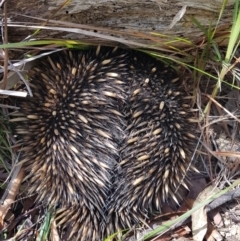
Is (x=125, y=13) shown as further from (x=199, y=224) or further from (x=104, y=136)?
(x=199, y=224)

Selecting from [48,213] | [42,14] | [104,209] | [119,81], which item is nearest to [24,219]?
[48,213]

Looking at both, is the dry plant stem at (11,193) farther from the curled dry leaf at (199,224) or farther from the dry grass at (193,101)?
the curled dry leaf at (199,224)

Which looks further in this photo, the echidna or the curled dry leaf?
the curled dry leaf

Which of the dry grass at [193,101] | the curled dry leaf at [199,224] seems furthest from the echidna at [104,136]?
the curled dry leaf at [199,224]

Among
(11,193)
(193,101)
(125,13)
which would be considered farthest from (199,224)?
(125,13)

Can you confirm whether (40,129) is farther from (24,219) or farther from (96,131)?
(24,219)

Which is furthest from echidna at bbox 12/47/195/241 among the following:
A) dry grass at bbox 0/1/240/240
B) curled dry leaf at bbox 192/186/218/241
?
curled dry leaf at bbox 192/186/218/241

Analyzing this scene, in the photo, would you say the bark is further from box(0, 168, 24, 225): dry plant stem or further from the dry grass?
box(0, 168, 24, 225): dry plant stem
